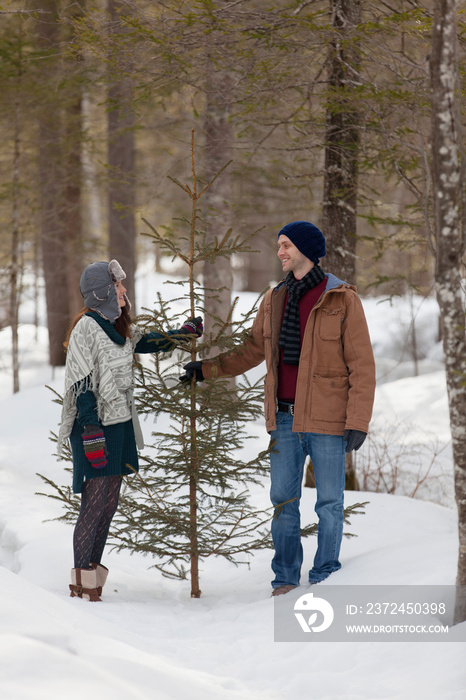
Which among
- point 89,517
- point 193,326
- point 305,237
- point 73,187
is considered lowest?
point 89,517

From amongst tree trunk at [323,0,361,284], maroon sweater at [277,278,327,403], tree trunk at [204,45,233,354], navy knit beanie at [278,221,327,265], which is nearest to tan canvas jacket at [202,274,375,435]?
maroon sweater at [277,278,327,403]

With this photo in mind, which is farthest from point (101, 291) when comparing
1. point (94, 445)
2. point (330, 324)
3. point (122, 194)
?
point (122, 194)

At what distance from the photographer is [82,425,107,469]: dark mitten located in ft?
13.6

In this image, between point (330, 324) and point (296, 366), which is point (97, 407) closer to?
point (296, 366)

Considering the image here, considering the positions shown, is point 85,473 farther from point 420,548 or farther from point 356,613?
point 420,548

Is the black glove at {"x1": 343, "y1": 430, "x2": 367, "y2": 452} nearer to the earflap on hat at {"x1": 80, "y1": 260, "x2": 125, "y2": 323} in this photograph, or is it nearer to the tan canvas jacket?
the tan canvas jacket

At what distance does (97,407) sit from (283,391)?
1183 mm

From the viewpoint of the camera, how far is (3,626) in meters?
2.75

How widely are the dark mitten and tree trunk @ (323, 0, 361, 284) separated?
3.32 meters

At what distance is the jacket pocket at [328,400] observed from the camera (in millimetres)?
4211

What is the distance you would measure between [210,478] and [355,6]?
440 cm

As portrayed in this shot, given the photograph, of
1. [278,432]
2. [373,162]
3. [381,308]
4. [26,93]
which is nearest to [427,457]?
[373,162]

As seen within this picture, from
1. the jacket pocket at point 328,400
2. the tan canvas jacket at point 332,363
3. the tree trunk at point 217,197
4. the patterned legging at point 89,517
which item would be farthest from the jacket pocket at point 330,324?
the tree trunk at point 217,197

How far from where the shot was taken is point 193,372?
14.5 feet
